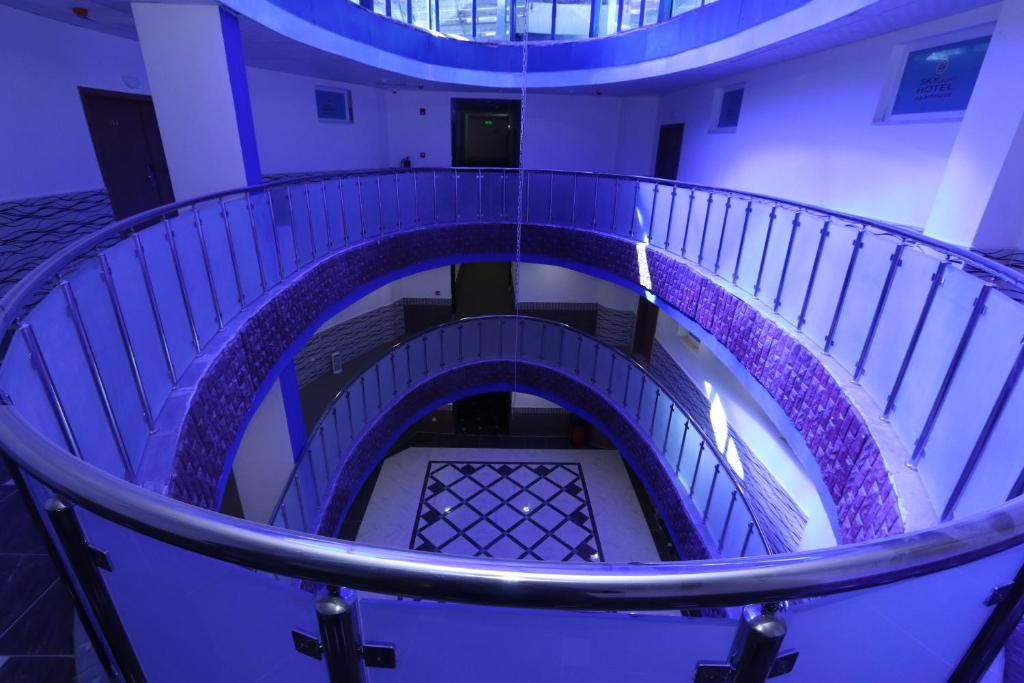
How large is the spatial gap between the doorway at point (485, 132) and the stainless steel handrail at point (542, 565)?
50.2 feet

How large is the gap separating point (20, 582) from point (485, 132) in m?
15.1

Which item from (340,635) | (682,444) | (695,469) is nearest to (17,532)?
(340,635)

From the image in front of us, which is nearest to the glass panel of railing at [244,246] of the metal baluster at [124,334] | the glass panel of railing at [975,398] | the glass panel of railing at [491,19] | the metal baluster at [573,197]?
the metal baluster at [124,334]

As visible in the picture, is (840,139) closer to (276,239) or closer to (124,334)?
(276,239)

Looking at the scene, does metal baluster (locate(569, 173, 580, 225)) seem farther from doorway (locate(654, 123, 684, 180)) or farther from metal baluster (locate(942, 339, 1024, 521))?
metal baluster (locate(942, 339, 1024, 521))

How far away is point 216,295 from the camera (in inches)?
182

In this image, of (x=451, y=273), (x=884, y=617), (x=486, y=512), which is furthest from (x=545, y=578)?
(x=451, y=273)

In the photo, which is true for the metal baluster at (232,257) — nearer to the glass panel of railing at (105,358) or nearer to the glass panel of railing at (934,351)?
the glass panel of railing at (105,358)

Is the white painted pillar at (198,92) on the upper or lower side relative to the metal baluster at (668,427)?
upper

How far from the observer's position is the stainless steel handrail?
1049 mm

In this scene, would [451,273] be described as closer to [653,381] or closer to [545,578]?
[653,381]

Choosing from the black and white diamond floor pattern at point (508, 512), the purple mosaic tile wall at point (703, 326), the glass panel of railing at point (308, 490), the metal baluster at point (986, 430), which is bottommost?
the black and white diamond floor pattern at point (508, 512)

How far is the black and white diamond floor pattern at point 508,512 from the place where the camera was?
1164cm

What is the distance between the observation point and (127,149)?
24.8 feet
